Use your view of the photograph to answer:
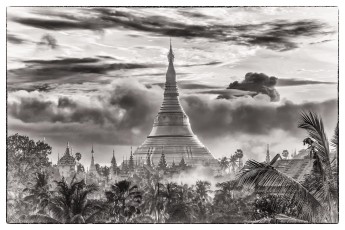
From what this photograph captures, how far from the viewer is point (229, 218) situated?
19.5m

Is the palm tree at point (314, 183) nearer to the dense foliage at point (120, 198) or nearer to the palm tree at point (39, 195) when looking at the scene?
the dense foliage at point (120, 198)

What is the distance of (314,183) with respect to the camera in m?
16.9

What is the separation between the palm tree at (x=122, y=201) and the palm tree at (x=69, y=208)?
347 millimetres

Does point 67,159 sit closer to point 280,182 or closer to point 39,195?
point 39,195

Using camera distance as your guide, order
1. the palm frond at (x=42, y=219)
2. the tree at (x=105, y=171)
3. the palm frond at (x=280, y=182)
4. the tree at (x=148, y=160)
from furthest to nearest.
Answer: the tree at (x=148, y=160) → the tree at (x=105, y=171) → the palm frond at (x=42, y=219) → the palm frond at (x=280, y=182)

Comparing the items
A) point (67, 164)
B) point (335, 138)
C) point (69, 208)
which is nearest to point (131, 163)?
point (67, 164)

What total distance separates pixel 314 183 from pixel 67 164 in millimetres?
5682

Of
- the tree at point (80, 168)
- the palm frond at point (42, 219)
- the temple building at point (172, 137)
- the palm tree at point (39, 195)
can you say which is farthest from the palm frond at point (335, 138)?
the palm tree at point (39, 195)

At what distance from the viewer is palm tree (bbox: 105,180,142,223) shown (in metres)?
19.4

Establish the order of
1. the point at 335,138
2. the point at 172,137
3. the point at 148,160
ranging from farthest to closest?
1. the point at 172,137
2. the point at 148,160
3. the point at 335,138

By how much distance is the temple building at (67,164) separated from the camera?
19516 mm

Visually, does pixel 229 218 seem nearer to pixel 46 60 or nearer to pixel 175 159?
pixel 175 159

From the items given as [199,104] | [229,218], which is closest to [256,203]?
[229,218]

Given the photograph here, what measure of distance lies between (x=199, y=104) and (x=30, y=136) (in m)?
3.80
